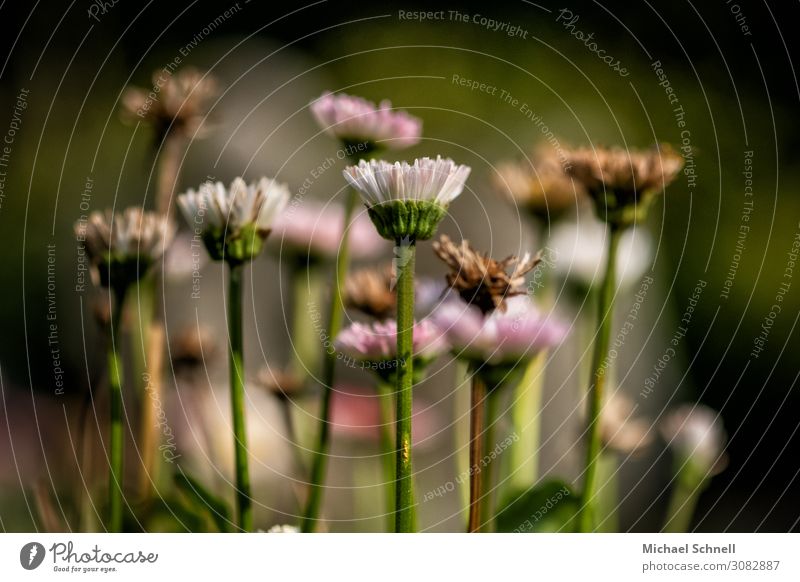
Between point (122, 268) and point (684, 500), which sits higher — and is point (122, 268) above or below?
above

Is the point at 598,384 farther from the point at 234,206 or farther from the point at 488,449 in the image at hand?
the point at 234,206

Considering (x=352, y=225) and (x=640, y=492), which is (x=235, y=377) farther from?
(x=640, y=492)

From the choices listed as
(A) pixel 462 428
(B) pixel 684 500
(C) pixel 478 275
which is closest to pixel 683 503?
(B) pixel 684 500

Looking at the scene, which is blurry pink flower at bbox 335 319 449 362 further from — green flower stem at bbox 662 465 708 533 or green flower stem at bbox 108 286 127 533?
green flower stem at bbox 662 465 708 533

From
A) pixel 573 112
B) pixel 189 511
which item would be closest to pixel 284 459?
pixel 189 511

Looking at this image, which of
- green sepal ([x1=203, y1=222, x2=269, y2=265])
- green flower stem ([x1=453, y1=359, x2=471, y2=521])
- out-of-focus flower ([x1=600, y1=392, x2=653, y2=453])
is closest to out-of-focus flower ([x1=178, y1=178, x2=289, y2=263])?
green sepal ([x1=203, y1=222, x2=269, y2=265])

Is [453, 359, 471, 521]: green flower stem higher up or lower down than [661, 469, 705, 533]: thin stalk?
higher up
